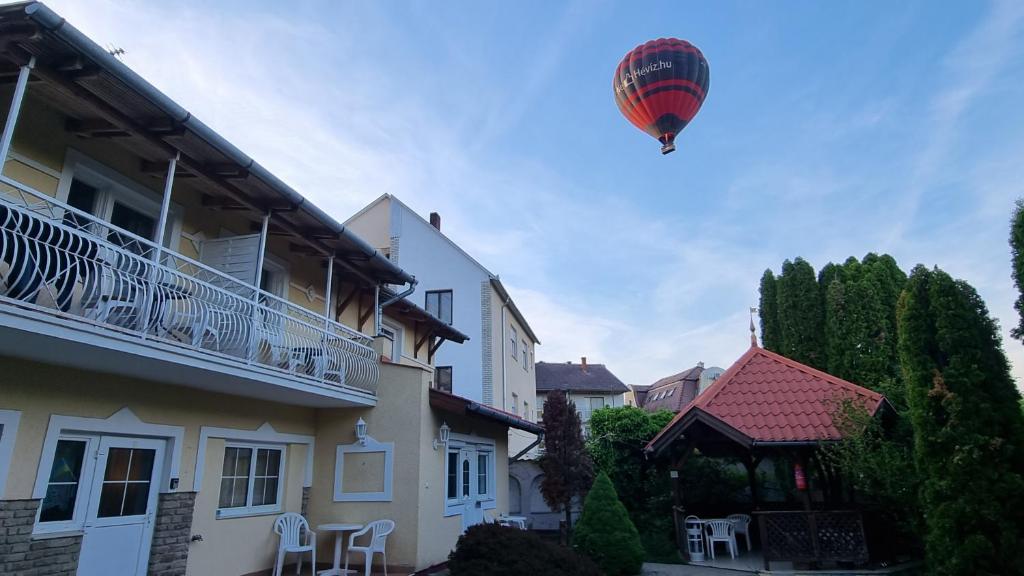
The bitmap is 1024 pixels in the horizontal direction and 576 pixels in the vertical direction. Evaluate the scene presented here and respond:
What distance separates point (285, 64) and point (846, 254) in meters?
17.3

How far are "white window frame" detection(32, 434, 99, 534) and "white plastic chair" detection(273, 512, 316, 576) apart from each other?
2737 millimetres

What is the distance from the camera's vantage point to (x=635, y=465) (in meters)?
15.7

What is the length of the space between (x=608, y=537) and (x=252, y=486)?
20.6 ft

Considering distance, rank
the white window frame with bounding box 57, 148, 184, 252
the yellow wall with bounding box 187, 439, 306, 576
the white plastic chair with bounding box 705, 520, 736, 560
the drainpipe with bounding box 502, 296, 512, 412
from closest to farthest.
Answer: the white window frame with bounding box 57, 148, 184, 252 → the yellow wall with bounding box 187, 439, 306, 576 → the white plastic chair with bounding box 705, 520, 736, 560 → the drainpipe with bounding box 502, 296, 512, 412

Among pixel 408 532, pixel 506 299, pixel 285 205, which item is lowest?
pixel 408 532

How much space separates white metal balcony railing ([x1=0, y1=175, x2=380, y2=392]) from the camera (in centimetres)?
462

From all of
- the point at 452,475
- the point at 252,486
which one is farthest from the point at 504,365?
the point at 252,486

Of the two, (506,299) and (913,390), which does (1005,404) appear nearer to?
(913,390)

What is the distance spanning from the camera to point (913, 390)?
→ 884cm

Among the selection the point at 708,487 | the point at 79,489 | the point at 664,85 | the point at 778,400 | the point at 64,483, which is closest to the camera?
the point at 64,483

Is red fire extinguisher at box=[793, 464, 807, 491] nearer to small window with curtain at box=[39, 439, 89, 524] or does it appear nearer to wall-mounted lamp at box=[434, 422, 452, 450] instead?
wall-mounted lamp at box=[434, 422, 452, 450]

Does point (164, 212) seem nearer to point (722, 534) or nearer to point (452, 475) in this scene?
point (452, 475)

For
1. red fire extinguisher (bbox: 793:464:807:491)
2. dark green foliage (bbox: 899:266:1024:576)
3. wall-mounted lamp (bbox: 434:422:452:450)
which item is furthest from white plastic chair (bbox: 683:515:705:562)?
wall-mounted lamp (bbox: 434:422:452:450)

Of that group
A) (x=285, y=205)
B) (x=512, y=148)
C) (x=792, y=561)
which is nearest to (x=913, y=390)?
(x=792, y=561)
